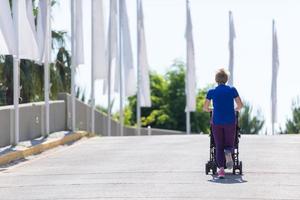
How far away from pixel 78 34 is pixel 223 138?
14.3m

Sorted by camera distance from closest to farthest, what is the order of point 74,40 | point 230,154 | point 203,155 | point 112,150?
1. point 230,154
2. point 203,155
3. point 112,150
4. point 74,40

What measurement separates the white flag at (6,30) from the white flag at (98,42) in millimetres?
10924

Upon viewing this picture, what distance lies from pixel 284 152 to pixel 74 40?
10374mm

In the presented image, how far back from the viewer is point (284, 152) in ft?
59.7

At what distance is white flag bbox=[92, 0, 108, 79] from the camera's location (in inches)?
1161

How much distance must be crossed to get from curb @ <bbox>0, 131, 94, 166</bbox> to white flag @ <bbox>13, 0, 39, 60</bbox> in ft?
6.63

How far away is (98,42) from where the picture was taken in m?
29.7

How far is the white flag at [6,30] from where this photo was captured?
18.2 metres

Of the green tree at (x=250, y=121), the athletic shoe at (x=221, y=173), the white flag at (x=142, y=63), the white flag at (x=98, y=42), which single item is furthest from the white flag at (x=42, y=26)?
the green tree at (x=250, y=121)

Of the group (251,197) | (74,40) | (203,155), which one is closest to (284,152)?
(203,155)

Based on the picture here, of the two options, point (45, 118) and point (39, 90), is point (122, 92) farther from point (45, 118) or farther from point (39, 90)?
point (45, 118)

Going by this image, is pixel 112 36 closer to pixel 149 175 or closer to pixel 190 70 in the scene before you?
pixel 190 70

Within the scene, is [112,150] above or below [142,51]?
below

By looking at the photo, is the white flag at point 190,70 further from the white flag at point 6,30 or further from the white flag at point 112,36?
the white flag at point 6,30
